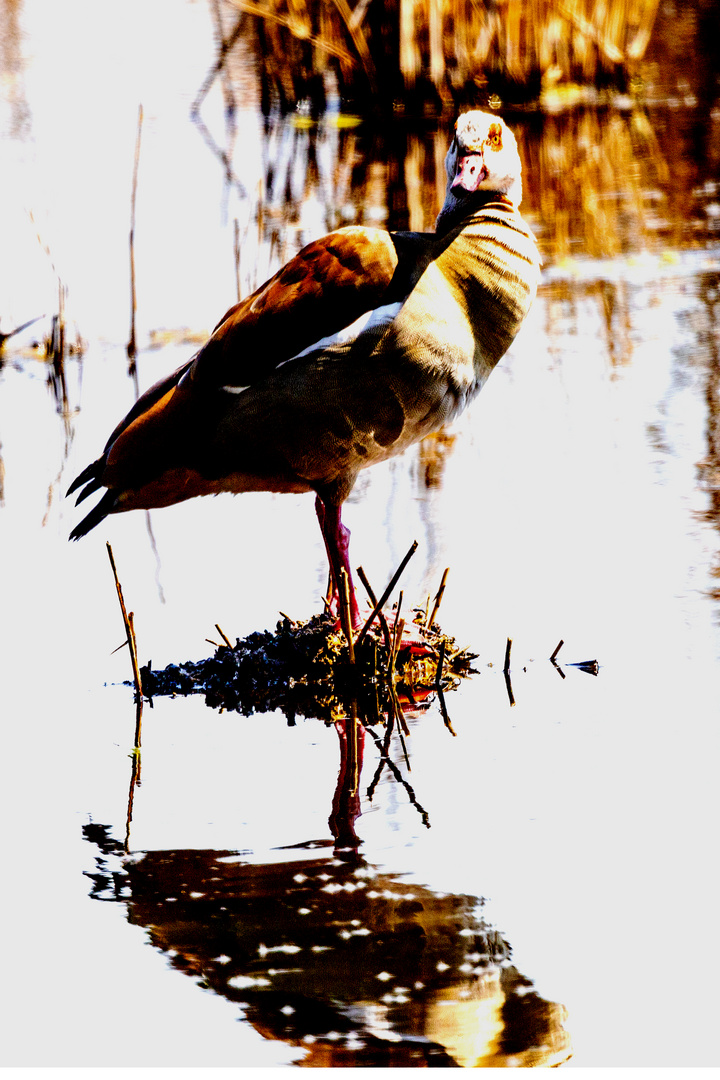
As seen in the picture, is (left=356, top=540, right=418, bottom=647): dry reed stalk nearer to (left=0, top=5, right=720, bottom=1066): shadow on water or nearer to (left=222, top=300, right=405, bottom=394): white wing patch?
(left=0, top=5, right=720, bottom=1066): shadow on water

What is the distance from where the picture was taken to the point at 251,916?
3.31m

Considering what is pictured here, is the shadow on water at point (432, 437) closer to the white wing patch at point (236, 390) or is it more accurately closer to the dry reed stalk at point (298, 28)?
the dry reed stalk at point (298, 28)

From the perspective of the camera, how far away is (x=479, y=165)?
472cm

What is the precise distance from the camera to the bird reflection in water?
2.87 meters

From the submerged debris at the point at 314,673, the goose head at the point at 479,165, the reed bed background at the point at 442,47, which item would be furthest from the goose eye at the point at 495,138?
the reed bed background at the point at 442,47

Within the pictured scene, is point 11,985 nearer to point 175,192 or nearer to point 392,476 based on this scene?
point 392,476

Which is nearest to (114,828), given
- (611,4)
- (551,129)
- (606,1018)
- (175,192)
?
(606,1018)

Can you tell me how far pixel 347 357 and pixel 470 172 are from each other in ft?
2.29

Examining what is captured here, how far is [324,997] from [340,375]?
2017mm

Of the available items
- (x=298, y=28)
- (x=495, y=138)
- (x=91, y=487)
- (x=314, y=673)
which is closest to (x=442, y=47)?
(x=298, y=28)

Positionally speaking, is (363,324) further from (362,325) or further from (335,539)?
(335,539)

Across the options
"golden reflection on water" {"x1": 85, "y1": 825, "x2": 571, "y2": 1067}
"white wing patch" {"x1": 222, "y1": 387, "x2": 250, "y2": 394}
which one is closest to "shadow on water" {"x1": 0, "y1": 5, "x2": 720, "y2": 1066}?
"golden reflection on water" {"x1": 85, "y1": 825, "x2": 571, "y2": 1067}

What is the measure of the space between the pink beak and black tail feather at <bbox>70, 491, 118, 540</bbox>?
4.53ft

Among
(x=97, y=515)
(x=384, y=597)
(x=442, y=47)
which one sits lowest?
(x=384, y=597)
